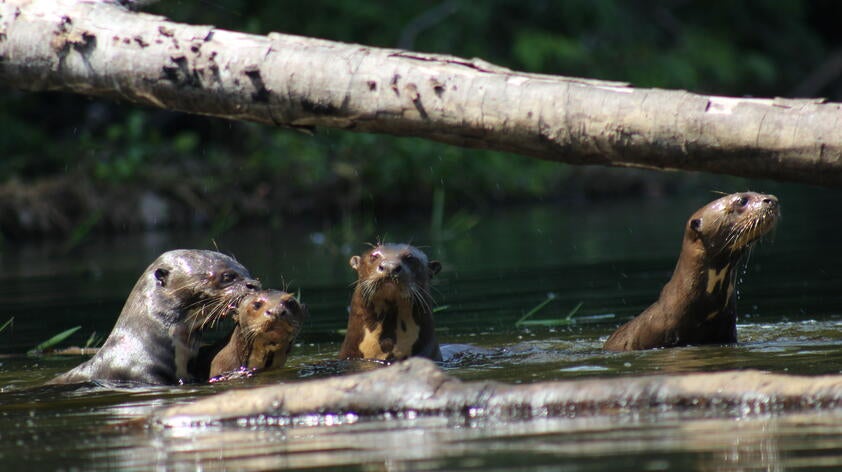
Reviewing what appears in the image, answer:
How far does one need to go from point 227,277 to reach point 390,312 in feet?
2.31

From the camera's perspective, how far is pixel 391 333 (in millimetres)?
5684

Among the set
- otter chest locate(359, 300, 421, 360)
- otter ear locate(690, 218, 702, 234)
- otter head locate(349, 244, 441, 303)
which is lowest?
otter chest locate(359, 300, 421, 360)

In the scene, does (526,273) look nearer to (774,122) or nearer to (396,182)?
(774,122)

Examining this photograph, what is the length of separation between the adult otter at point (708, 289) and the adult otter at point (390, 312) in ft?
Result: 2.61

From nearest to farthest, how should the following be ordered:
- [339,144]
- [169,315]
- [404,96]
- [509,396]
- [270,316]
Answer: [509,396] < [404,96] < [270,316] < [169,315] < [339,144]

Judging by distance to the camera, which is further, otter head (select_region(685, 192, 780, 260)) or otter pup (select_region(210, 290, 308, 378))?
otter head (select_region(685, 192, 780, 260))

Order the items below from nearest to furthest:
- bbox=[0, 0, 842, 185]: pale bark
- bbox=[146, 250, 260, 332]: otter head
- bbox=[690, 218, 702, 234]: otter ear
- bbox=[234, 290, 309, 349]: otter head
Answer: bbox=[0, 0, 842, 185]: pale bark < bbox=[234, 290, 309, 349]: otter head < bbox=[146, 250, 260, 332]: otter head < bbox=[690, 218, 702, 234]: otter ear

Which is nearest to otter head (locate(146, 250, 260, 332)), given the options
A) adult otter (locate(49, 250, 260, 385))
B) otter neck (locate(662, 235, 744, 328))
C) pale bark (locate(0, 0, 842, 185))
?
adult otter (locate(49, 250, 260, 385))

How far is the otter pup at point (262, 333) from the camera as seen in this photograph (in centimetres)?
522

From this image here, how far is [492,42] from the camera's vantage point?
2127 cm

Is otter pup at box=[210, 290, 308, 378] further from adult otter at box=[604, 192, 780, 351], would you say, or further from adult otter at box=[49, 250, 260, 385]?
adult otter at box=[604, 192, 780, 351]

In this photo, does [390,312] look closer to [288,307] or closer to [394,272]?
[394,272]

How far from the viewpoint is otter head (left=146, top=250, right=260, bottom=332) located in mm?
5418

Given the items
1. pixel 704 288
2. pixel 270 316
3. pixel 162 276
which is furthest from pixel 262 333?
pixel 704 288
